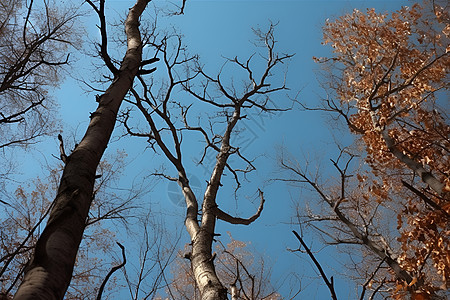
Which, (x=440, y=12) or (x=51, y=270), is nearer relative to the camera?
(x=51, y=270)

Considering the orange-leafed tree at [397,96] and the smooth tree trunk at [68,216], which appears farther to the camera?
the orange-leafed tree at [397,96]

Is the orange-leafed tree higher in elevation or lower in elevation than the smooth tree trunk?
higher

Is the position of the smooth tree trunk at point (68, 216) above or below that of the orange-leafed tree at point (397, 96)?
below

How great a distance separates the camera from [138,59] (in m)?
3.55

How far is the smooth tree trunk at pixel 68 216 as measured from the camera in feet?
4.72

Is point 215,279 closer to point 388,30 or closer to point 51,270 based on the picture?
point 51,270

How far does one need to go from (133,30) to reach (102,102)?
1836 millimetres

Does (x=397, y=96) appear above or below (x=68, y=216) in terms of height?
above

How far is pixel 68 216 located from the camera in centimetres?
180

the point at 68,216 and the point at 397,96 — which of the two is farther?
the point at 397,96

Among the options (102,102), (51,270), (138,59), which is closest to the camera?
(51,270)

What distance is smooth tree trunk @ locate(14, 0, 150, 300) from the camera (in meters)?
1.44

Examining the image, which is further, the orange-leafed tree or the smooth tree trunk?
the orange-leafed tree

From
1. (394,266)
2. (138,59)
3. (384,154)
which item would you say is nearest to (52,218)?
(138,59)
